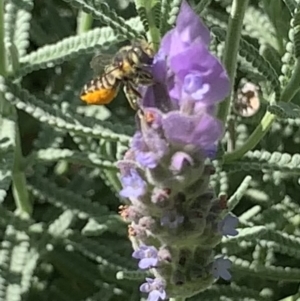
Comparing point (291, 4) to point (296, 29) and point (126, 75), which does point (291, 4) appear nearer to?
point (296, 29)

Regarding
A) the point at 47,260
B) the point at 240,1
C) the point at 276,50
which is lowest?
the point at 47,260

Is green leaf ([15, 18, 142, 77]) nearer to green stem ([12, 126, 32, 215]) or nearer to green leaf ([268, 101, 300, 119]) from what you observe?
green stem ([12, 126, 32, 215])

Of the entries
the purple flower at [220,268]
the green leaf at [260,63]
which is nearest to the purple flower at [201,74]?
the purple flower at [220,268]

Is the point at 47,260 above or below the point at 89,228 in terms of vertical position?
below

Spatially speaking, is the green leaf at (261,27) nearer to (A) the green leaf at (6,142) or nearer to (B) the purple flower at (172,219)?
(A) the green leaf at (6,142)

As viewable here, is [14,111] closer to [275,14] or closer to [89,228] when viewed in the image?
[89,228]

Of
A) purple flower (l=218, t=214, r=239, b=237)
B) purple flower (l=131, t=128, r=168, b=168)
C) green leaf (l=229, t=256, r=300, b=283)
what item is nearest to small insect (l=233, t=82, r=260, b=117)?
green leaf (l=229, t=256, r=300, b=283)

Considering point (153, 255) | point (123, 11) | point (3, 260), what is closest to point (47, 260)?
point (3, 260)
